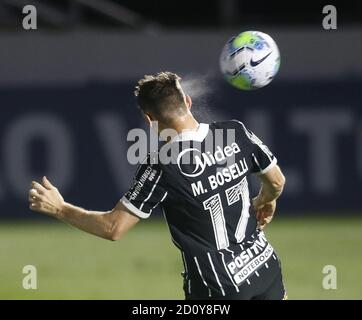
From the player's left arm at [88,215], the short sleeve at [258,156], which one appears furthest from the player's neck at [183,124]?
the player's left arm at [88,215]

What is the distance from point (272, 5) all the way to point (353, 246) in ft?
24.6

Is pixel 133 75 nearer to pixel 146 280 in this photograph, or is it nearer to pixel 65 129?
pixel 65 129

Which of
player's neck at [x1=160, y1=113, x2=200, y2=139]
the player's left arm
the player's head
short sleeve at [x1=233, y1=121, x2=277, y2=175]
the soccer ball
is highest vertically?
the soccer ball

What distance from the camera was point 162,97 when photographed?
24.1 feet

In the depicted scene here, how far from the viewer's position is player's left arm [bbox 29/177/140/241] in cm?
732

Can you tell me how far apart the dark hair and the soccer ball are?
3.51 feet

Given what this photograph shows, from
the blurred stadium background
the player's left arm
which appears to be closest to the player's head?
the player's left arm

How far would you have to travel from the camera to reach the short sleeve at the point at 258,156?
25.1 ft

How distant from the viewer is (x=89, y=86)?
62.9 feet

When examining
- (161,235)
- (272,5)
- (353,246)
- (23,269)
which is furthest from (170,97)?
(272,5)

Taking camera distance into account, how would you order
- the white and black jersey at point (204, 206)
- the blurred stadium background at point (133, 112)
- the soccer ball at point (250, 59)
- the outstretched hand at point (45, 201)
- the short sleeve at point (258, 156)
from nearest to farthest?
the white and black jersey at point (204, 206), the outstretched hand at point (45, 201), the short sleeve at point (258, 156), the soccer ball at point (250, 59), the blurred stadium background at point (133, 112)

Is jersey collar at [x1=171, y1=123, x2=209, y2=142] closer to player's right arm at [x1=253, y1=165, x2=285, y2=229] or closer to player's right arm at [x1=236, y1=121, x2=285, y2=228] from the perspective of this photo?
player's right arm at [x1=236, y1=121, x2=285, y2=228]

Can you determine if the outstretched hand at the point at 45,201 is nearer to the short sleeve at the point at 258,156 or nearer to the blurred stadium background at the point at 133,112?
the short sleeve at the point at 258,156

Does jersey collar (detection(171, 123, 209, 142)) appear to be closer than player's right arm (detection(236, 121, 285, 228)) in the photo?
Yes
